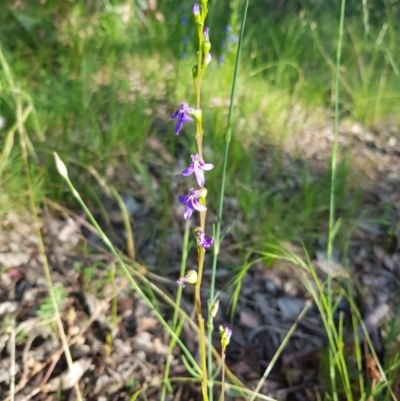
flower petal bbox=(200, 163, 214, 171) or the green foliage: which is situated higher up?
flower petal bbox=(200, 163, 214, 171)

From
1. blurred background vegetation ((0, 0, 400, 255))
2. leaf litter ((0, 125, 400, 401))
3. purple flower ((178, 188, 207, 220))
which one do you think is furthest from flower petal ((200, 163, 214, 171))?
blurred background vegetation ((0, 0, 400, 255))

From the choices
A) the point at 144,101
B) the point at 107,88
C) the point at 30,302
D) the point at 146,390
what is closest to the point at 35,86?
the point at 107,88

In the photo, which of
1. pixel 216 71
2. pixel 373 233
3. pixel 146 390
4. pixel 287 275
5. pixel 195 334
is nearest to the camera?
pixel 146 390

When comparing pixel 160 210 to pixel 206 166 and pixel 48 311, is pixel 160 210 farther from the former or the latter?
pixel 206 166

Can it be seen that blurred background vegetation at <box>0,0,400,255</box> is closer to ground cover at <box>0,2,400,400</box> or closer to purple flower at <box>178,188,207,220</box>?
ground cover at <box>0,2,400,400</box>

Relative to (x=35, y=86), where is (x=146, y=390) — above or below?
below

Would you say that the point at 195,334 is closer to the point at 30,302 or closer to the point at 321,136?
the point at 30,302
